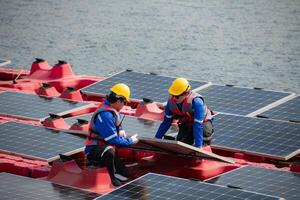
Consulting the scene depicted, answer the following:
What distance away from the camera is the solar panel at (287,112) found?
1464 inches

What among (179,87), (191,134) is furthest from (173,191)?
(179,87)

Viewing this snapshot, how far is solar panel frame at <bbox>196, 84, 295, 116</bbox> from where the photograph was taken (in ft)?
126

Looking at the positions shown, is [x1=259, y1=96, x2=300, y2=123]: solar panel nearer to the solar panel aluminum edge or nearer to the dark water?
the solar panel aluminum edge

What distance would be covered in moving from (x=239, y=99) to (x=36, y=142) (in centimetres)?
729

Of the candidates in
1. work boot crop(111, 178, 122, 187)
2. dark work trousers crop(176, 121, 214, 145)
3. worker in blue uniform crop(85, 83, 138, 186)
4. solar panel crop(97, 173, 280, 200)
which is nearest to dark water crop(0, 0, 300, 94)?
dark work trousers crop(176, 121, 214, 145)

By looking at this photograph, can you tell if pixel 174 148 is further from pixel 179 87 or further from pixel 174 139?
pixel 179 87

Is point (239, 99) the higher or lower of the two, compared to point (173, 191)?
higher

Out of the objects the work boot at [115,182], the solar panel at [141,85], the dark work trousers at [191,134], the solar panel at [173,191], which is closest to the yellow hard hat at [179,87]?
the dark work trousers at [191,134]

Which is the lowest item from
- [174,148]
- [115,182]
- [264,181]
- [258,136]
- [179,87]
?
[115,182]

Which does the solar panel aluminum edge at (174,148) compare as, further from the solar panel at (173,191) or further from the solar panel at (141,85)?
the solar panel at (141,85)

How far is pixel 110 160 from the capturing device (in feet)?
106

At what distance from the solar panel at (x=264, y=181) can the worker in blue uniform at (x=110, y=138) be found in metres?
2.40

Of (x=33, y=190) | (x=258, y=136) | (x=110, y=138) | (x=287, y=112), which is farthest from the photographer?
(x=287, y=112)

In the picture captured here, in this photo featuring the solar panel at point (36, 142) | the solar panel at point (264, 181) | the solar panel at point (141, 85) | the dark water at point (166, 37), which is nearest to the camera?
the solar panel at point (264, 181)
